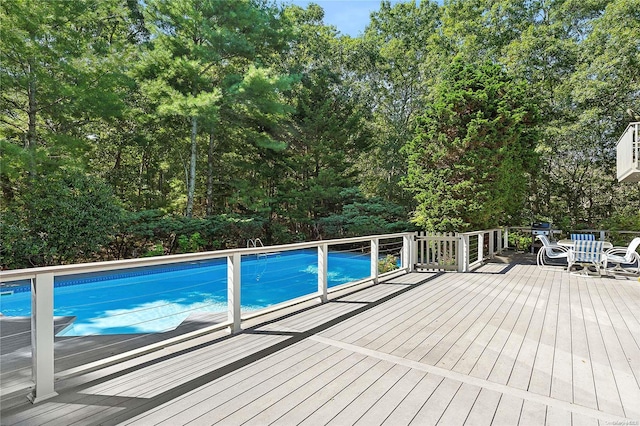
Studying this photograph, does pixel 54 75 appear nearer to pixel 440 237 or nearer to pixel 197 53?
pixel 197 53

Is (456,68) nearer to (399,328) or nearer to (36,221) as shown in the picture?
(399,328)

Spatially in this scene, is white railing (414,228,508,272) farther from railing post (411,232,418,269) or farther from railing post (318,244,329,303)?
railing post (318,244,329,303)

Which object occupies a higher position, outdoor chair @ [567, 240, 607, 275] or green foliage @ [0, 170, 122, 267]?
green foliage @ [0, 170, 122, 267]

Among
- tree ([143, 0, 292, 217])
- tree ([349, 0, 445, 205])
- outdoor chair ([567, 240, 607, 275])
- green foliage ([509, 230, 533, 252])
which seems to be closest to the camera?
outdoor chair ([567, 240, 607, 275])

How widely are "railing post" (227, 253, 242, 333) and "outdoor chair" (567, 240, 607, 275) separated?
684 cm

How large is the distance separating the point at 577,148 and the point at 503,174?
6650 millimetres

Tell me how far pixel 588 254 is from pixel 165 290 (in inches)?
329

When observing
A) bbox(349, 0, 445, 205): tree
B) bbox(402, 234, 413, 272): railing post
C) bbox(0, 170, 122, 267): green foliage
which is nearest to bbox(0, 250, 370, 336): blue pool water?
bbox(0, 170, 122, 267): green foliage

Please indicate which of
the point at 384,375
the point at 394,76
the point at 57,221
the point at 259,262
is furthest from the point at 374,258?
the point at 394,76

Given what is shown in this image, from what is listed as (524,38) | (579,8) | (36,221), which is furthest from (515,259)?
(36,221)

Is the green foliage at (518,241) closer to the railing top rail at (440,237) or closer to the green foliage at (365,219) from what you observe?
the green foliage at (365,219)

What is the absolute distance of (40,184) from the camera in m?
9.15

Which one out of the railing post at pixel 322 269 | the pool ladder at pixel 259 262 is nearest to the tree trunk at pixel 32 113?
the pool ladder at pixel 259 262

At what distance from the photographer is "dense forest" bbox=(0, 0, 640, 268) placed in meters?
9.58
